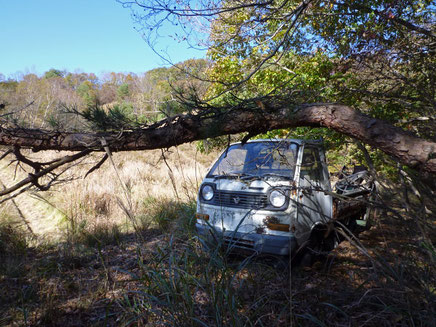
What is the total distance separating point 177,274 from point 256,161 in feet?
7.40

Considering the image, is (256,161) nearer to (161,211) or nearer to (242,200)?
(242,200)

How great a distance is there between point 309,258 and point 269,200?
3.47 ft

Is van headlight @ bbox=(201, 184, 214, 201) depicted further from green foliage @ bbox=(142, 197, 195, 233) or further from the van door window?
green foliage @ bbox=(142, 197, 195, 233)

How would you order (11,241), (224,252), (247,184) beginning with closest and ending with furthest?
(224,252), (247,184), (11,241)

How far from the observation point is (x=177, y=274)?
7.53ft

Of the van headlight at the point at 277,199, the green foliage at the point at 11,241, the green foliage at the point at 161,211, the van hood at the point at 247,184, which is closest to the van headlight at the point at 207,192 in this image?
the van hood at the point at 247,184

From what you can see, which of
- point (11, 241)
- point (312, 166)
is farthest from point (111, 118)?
point (11, 241)

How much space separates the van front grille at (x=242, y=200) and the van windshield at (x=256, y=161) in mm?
259

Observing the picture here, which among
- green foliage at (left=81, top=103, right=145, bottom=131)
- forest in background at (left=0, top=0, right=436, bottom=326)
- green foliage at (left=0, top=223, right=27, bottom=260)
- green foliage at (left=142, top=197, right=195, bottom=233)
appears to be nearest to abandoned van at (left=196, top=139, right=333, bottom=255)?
forest in background at (left=0, top=0, right=436, bottom=326)

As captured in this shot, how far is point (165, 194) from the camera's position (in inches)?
306

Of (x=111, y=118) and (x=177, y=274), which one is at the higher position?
(x=111, y=118)

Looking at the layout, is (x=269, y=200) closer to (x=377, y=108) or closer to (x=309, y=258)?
(x=309, y=258)

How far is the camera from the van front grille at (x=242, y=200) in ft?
11.3

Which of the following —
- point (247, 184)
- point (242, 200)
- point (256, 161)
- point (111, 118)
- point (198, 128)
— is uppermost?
point (111, 118)
